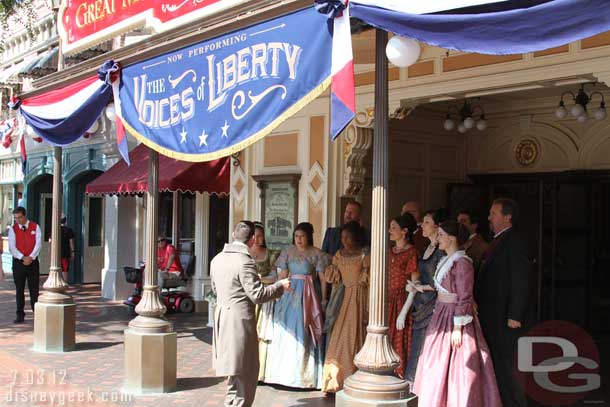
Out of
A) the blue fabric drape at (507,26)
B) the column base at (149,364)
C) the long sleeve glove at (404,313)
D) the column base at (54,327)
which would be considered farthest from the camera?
the column base at (54,327)

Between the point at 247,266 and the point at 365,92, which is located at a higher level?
the point at 365,92

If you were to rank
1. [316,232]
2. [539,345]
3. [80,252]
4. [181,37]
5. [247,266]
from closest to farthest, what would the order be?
[247,266] → [181,37] → [539,345] → [316,232] → [80,252]

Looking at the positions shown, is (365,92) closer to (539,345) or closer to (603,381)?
(539,345)

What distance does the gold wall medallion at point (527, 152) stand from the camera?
33.9 ft

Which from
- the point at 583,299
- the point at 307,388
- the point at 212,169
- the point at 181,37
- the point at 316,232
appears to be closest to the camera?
the point at 181,37

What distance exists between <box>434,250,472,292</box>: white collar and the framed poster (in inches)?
138

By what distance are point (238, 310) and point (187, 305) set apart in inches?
281

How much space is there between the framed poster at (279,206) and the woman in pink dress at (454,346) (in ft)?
11.6

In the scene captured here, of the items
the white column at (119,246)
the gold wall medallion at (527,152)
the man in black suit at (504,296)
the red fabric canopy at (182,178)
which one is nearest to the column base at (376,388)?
the man in black suit at (504,296)

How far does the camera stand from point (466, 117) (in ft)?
33.4

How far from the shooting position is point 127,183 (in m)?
11.7

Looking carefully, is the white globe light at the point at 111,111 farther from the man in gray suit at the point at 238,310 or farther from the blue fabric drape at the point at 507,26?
the blue fabric drape at the point at 507,26

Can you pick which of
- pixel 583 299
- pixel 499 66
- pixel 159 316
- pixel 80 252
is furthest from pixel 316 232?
pixel 80 252

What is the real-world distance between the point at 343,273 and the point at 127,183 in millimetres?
5869
